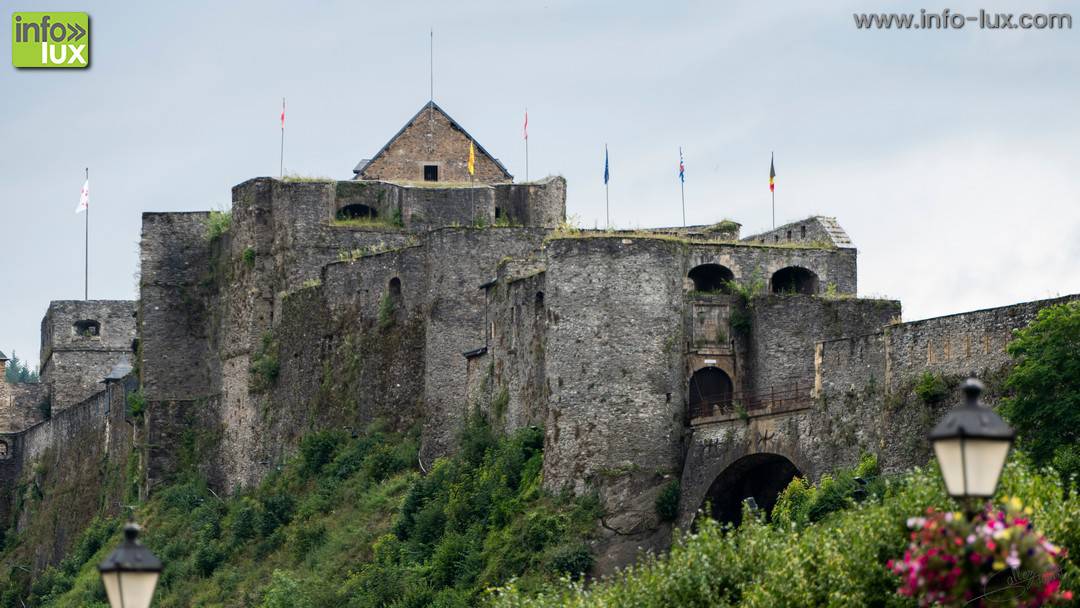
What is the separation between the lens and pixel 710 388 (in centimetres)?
6112

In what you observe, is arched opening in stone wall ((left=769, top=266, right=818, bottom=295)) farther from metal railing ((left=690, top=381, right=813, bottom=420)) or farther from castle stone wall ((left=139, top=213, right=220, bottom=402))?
castle stone wall ((left=139, top=213, right=220, bottom=402))

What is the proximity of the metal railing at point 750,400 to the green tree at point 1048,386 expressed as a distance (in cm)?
1038

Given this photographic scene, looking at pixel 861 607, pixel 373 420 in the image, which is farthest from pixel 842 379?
pixel 373 420

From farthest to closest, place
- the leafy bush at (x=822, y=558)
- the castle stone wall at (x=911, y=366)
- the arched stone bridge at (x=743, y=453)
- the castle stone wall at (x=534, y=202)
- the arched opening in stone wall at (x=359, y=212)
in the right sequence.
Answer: the arched opening in stone wall at (x=359, y=212) < the castle stone wall at (x=534, y=202) < the arched stone bridge at (x=743, y=453) < the castle stone wall at (x=911, y=366) < the leafy bush at (x=822, y=558)

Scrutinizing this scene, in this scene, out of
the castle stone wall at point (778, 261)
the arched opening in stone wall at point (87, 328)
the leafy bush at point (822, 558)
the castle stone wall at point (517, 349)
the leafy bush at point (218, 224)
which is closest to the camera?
the leafy bush at point (822, 558)

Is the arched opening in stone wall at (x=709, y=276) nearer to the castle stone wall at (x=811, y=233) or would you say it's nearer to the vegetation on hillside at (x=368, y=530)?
the castle stone wall at (x=811, y=233)

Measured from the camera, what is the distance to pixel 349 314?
7512 centimetres

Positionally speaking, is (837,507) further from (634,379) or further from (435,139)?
A: (435,139)

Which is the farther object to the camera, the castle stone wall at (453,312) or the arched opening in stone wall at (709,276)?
the castle stone wall at (453,312)

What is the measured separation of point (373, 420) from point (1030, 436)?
30.3 metres

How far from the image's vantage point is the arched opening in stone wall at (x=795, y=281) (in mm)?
65125

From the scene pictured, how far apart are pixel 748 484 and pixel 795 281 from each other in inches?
333

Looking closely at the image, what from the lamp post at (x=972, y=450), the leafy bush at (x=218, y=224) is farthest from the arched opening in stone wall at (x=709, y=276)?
the lamp post at (x=972, y=450)

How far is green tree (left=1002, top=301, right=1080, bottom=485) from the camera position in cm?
4588
